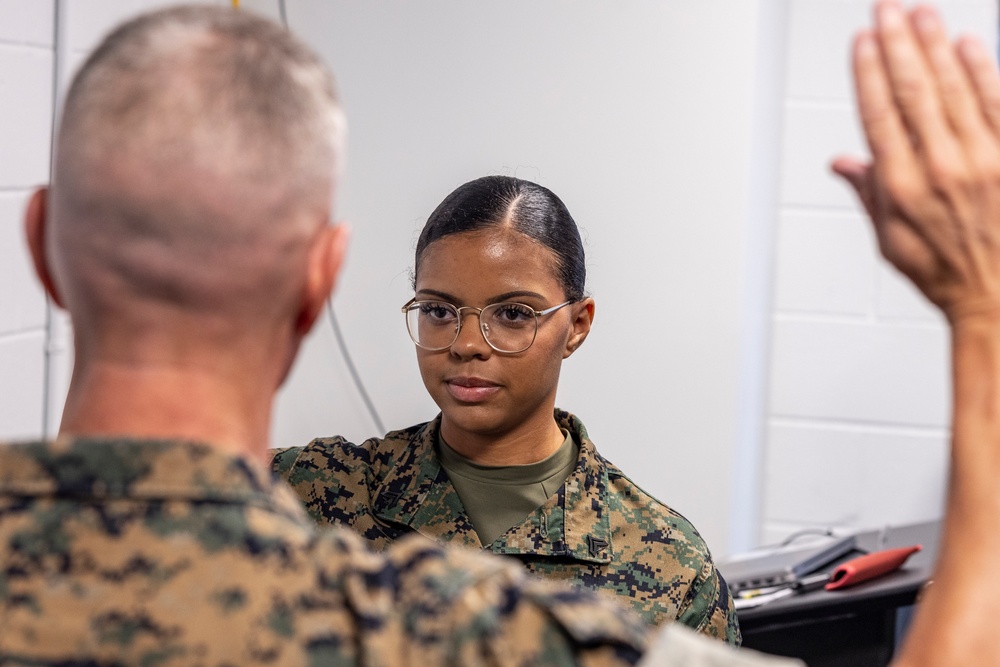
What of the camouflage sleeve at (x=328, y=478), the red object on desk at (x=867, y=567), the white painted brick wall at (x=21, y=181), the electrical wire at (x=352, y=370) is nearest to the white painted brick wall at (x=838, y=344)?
the red object on desk at (x=867, y=567)

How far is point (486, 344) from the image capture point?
1.45 meters

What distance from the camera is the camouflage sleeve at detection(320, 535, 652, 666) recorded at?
66 centimetres

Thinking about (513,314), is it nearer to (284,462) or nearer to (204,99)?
(284,462)

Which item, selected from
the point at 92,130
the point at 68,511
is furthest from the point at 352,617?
the point at 92,130

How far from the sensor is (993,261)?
2.31ft

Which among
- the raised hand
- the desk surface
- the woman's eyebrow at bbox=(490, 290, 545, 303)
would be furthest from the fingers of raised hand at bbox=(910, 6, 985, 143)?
the desk surface

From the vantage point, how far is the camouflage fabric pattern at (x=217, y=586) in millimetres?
646

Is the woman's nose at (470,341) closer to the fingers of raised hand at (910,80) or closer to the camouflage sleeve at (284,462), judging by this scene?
the camouflage sleeve at (284,462)

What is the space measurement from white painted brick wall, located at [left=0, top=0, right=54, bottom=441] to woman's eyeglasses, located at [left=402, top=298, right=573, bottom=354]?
748mm

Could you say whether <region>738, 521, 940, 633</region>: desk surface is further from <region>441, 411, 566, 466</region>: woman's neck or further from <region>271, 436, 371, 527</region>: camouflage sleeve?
<region>271, 436, 371, 527</region>: camouflage sleeve

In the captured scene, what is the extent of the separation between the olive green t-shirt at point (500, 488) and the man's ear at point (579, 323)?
0.15 m

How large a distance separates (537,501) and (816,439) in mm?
1263

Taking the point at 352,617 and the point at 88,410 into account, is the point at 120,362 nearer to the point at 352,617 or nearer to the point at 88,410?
the point at 88,410

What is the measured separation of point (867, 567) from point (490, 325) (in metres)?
0.76
